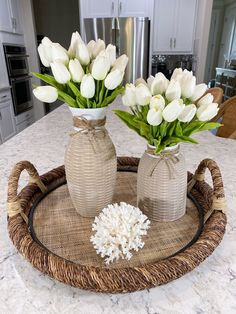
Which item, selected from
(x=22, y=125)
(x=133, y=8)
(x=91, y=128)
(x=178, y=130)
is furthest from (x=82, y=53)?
(x=133, y=8)

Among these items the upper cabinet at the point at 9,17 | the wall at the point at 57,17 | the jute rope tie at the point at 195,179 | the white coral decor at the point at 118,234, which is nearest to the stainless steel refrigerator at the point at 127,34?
the upper cabinet at the point at 9,17

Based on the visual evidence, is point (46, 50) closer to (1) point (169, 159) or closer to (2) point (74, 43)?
(2) point (74, 43)

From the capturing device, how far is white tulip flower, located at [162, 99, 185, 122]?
1.44 feet

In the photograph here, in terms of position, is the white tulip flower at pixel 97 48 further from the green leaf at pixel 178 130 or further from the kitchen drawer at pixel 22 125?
the kitchen drawer at pixel 22 125

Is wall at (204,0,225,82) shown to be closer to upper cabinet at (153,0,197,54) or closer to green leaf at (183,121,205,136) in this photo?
upper cabinet at (153,0,197,54)

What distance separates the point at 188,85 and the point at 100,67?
183 millimetres

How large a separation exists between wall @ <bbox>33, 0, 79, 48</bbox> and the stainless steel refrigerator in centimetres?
191

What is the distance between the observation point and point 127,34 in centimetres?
338

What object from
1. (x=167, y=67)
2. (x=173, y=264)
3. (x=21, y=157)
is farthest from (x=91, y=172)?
(x=167, y=67)

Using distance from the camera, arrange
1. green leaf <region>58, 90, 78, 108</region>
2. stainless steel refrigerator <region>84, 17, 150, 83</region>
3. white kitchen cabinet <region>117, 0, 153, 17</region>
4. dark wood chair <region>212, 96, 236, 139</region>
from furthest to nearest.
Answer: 1. white kitchen cabinet <region>117, 0, 153, 17</region>
2. stainless steel refrigerator <region>84, 17, 150, 83</region>
3. dark wood chair <region>212, 96, 236, 139</region>
4. green leaf <region>58, 90, 78, 108</region>

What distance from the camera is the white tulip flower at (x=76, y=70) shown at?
0.48 metres

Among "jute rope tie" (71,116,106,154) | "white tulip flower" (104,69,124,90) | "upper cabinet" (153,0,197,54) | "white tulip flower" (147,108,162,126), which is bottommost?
"jute rope tie" (71,116,106,154)

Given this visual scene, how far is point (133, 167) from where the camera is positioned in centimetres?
87

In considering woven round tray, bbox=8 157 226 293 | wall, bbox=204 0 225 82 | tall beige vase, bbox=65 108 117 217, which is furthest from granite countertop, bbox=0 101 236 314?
wall, bbox=204 0 225 82
